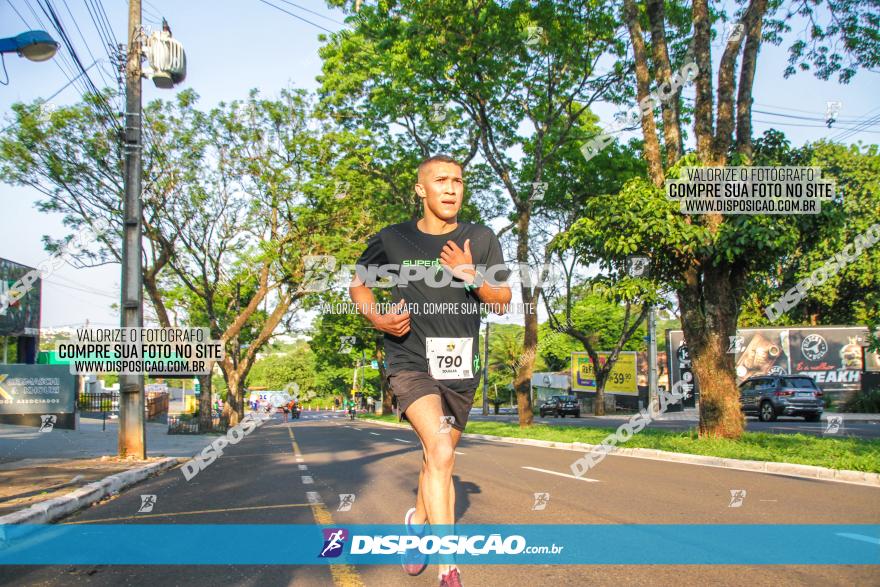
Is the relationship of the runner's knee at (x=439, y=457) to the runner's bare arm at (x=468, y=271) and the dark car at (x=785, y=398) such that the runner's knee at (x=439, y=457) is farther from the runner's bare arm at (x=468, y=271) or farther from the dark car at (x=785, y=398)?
the dark car at (x=785, y=398)

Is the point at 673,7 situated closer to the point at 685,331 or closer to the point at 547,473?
the point at 685,331

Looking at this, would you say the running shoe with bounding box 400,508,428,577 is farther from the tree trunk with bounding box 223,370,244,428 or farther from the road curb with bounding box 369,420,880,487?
the tree trunk with bounding box 223,370,244,428

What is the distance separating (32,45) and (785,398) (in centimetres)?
2566

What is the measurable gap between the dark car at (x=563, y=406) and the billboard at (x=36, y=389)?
2729cm

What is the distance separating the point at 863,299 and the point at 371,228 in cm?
2817

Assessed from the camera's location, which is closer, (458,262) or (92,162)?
(458,262)

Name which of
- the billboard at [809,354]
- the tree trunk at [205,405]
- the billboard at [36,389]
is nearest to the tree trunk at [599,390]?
the billboard at [809,354]

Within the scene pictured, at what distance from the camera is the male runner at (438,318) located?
142 inches

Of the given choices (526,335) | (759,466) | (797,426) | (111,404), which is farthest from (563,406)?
(759,466)

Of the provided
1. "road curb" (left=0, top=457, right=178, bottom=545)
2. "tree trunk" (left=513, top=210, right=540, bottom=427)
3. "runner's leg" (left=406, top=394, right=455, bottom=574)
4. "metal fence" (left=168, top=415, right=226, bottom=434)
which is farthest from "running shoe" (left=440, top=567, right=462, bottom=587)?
"metal fence" (left=168, top=415, right=226, bottom=434)

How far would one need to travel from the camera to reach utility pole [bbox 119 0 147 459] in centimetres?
1255

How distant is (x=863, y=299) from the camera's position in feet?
127

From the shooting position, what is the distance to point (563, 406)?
42469 millimetres

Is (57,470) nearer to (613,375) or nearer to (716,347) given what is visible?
(716,347)
